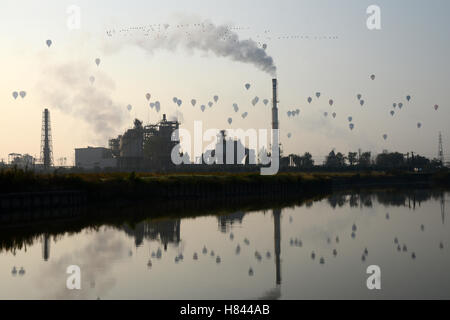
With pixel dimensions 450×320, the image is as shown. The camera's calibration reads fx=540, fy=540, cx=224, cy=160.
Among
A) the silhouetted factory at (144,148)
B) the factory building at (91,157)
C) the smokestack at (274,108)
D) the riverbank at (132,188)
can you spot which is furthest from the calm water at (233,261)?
the factory building at (91,157)

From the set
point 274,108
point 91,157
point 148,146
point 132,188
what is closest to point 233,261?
point 132,188

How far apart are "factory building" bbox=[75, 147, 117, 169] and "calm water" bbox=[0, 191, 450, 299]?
363 ft

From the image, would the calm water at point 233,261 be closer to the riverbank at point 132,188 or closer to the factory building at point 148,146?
the riverbank at point 132,188

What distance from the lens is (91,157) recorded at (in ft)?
533

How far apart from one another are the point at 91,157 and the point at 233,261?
146 metres

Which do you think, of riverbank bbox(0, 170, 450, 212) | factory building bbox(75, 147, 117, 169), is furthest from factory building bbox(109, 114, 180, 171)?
riverbank bbox(0, 170, 450, 212)

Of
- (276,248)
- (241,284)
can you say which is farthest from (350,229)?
(241,284)

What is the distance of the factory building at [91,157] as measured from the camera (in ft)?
474

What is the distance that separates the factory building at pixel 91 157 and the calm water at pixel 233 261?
110689mm

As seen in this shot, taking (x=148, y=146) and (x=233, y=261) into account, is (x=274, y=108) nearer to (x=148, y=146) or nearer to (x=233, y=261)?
(x=148, y=146)

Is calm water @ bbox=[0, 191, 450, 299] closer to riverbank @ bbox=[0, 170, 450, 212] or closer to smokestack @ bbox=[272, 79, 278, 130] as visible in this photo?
Answer: riverbank @ bbox=[0, 170, 450, 212]

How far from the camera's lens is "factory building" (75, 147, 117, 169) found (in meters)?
144
